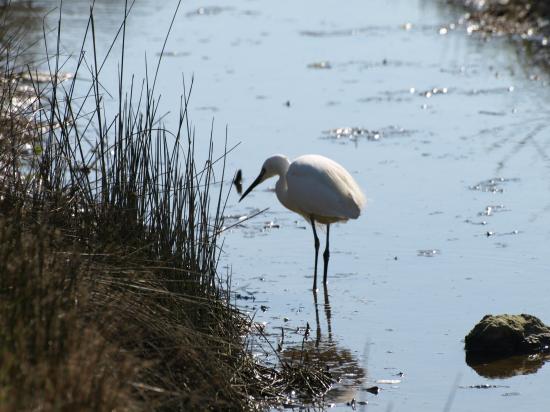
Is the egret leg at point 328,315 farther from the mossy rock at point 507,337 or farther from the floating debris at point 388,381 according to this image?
the mossy rock at point 507,337

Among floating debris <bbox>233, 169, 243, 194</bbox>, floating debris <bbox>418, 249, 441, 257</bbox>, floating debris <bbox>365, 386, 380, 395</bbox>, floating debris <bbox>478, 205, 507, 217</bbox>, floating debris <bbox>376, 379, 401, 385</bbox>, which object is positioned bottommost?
floating debris <bbox>365, 386, 380, 395</bbox>

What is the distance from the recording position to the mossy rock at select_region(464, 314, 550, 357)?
5.57m

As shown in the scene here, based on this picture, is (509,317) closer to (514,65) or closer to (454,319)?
(454,319)

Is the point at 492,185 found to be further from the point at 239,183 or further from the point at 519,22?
the point at 519,22

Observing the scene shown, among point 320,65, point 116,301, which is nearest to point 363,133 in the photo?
point 320,65

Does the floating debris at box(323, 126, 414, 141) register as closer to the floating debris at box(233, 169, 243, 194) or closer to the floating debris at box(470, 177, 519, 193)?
the floating debris at box(233, 169, 243, 194)

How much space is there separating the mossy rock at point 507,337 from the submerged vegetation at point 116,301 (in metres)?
0.87

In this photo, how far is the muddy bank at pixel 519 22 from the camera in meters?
13.9

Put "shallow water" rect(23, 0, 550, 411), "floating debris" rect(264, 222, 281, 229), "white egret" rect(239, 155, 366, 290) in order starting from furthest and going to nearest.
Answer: "floating debris" rect(264, 222, 281, 229), "white egret" rect(239, 155, 366, 290), "shallow water" rect(23, 0, 550, 411)

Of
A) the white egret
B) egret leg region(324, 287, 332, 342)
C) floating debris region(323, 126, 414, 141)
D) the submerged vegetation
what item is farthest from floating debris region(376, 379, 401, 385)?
floating debris region(323, 126, 414, 141)

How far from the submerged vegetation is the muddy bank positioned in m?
8.82

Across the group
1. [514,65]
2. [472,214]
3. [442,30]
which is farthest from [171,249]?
[442,30]

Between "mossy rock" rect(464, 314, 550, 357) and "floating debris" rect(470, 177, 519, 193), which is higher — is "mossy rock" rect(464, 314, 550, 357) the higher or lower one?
the lower one

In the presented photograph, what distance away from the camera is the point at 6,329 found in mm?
3365
